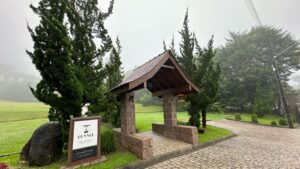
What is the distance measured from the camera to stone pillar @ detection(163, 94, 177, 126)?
8.00 metres

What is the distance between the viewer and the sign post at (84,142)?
476 centimetres

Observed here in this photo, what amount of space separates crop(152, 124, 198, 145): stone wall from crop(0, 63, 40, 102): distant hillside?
5826 cm

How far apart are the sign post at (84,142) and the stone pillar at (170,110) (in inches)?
150

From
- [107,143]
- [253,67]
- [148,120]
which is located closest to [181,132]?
[107,143]

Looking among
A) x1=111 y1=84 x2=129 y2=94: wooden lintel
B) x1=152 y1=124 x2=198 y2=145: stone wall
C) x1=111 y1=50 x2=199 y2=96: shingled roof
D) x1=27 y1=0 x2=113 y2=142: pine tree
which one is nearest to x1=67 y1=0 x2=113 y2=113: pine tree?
x1=27 y1=0 x2=113 y2=142: pine tree

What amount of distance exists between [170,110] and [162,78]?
1677mm

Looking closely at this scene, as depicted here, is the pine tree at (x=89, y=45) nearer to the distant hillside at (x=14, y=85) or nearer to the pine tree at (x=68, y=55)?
the pine tree at (x=68, y=55)

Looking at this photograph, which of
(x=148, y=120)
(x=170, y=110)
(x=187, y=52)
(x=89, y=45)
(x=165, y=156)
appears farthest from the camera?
(x=148, y=120)

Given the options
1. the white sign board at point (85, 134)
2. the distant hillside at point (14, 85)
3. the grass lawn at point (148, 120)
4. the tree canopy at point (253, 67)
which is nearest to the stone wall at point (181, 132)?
the grass lawn at point (148, 120)

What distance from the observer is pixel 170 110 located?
8.02 metres

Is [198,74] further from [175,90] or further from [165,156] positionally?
[165,156]

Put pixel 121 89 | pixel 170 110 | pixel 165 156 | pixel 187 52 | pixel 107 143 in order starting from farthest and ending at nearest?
pixel 187 52 → pixel 170 110 → pixel 121 89 → pixel 107 143 → pixel 165 156

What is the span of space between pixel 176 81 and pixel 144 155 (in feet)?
12.5

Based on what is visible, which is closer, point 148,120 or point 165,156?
point 165,156
